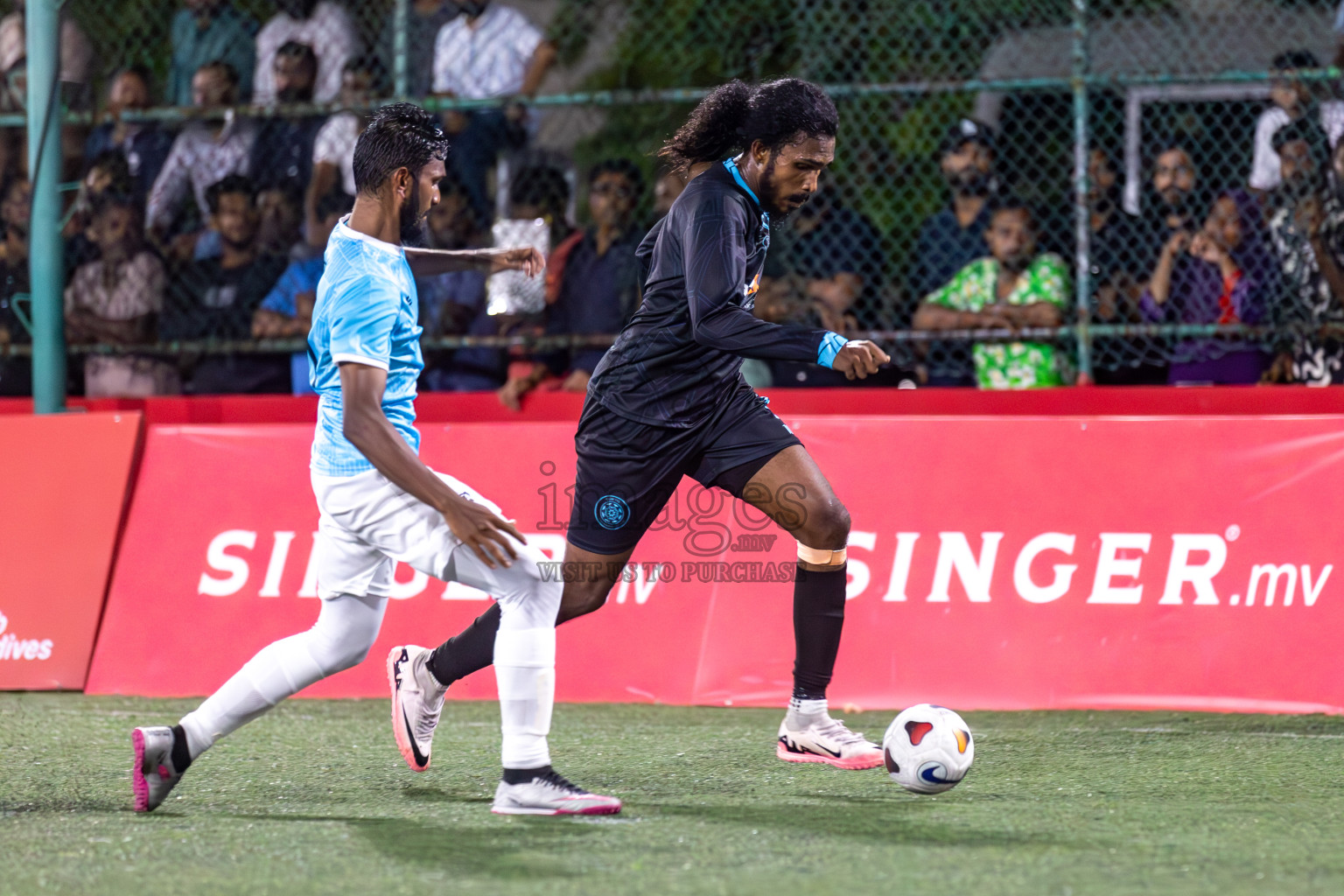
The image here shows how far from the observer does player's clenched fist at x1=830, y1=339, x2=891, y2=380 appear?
3.96 m

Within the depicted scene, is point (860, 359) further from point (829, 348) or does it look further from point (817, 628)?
point (817, 628)

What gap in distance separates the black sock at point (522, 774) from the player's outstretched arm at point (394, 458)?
599 millimetres

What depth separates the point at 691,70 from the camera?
8.70m

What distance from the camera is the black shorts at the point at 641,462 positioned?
461 cm

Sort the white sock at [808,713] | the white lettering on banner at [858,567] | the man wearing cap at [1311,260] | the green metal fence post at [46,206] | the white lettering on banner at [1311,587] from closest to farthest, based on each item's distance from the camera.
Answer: the white sock at [808,713] < the white lettering on banner at [1311,587] < the white lettering on banner at [858,567] < the man wearing cap at [1311,260] < the green metal fence post at [46,206]

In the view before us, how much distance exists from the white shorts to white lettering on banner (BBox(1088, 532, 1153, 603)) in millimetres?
2847

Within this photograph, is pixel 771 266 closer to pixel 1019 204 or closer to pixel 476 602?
pixel 1019 204

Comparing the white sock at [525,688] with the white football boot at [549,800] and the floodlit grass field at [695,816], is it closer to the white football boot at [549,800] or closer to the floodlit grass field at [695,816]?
the white football boot at [549,800]

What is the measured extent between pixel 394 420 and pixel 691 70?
5.25 meters

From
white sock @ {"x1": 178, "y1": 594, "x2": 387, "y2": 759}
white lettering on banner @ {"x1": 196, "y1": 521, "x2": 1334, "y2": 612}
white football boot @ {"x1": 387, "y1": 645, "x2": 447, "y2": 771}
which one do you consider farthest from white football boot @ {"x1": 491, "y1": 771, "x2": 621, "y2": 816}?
white lettering on banner @ {"x1": 196, "y1": 521, "x2": 1334, "y2": 612}

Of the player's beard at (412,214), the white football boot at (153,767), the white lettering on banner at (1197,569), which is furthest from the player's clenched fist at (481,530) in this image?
the white lettering on banner at (1197,569)

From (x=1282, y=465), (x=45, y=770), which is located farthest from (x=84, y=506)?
(x=1282, y=465)

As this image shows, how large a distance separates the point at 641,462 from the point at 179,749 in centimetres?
152

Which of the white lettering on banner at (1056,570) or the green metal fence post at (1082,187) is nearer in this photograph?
the white lettering on banner at (1056,570)
